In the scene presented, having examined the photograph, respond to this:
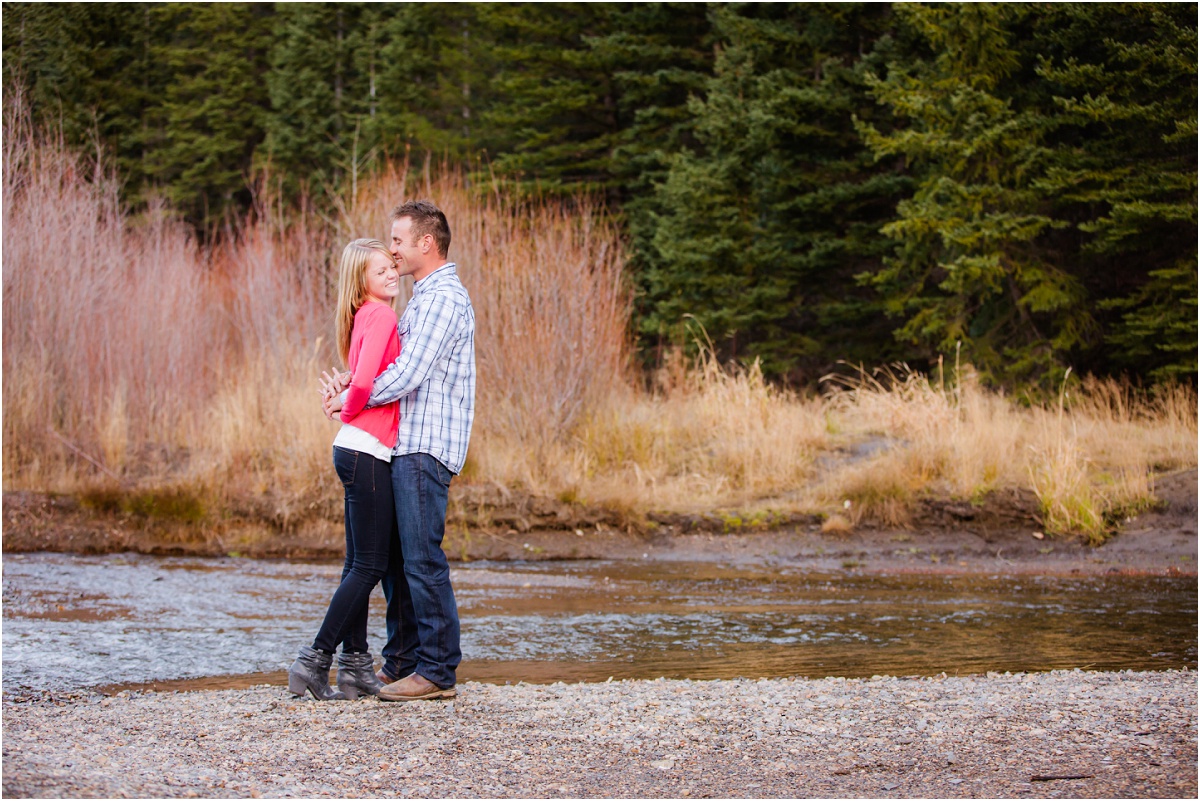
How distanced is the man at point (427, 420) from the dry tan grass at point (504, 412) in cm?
796

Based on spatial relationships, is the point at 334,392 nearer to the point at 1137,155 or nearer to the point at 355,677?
the point at 355,677

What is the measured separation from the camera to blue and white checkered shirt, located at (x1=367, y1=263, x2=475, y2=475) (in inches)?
181

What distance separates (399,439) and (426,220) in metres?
0.98

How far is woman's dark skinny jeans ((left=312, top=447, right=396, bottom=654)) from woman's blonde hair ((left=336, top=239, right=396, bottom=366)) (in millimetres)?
495

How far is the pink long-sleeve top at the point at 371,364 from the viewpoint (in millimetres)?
4586

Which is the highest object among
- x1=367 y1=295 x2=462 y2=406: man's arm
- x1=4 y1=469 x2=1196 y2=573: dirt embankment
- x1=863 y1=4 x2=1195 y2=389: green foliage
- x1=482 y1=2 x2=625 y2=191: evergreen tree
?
x1=482 y1=2 x2=625 y2=191: evergreen tree

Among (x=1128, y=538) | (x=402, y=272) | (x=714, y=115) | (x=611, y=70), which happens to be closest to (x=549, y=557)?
(x=1128, y=538)

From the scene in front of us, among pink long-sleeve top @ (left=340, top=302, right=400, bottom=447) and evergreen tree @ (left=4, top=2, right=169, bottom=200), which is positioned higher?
evergreen tree @ (left=4, top=2, right=169, bottom=200)

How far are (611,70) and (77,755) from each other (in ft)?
84.8

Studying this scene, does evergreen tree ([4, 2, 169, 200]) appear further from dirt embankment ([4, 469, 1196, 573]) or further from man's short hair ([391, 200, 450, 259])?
man's short hair ([391, 200, 450, 259])

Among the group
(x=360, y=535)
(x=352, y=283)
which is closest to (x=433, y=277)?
(x=352, y=283)

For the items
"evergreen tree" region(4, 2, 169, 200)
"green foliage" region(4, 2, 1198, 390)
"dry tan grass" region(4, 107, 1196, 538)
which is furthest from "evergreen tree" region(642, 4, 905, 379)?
"evergreen tree" region(4, 2, 169, 200)

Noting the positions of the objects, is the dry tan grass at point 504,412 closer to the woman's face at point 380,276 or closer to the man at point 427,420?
the man at point 427,420

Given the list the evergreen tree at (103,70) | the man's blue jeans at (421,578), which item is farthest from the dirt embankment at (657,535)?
the evergreen tree at (103,70)
